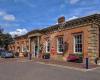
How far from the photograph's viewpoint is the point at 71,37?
29.1 metres

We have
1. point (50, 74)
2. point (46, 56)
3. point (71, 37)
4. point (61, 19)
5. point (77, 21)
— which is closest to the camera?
point (50, 74)

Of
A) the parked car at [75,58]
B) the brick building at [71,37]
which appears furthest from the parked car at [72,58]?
the brick building at [71,37]

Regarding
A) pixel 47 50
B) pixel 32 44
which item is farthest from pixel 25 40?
pixel 47 50

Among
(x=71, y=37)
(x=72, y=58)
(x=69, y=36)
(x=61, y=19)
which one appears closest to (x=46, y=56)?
(x=61, y=19)

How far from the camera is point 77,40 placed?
28.2 m

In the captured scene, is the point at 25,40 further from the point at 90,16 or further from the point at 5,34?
the point at 90,16

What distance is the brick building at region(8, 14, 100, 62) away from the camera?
25.1 metres

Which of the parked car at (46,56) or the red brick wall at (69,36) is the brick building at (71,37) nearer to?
the red brick wall at (69,36)

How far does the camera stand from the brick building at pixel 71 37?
82.5 ft

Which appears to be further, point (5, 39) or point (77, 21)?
point (5, 39)

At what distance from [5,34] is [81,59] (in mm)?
38267

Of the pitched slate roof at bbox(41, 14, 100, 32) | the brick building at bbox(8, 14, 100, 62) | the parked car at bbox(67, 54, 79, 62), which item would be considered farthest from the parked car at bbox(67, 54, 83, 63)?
the pitched slate roof at bbox(41, 14, 100, 32)

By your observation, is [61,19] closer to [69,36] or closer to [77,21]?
[69,36]

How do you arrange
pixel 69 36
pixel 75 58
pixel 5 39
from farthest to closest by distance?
pixel 5 39
pixel 69 36
pixel 75 58
